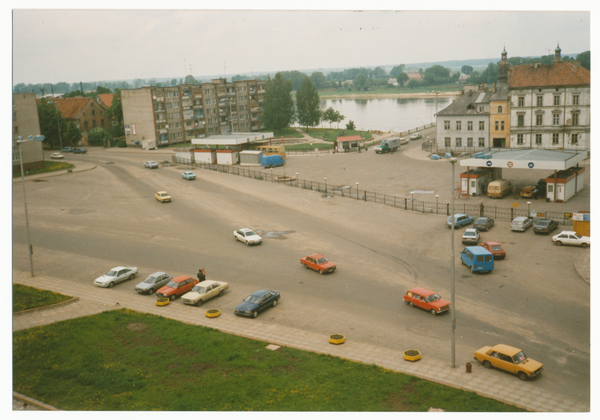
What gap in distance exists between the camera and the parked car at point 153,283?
2514cm

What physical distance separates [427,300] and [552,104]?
129 ft

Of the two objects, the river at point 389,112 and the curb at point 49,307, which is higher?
the river at point 389,112

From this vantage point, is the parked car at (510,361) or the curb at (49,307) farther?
the curb at (49,307)

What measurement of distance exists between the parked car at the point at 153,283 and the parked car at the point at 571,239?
22.1 meters

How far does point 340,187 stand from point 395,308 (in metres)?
25.3

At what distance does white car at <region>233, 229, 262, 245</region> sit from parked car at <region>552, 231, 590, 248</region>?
58.2 ft

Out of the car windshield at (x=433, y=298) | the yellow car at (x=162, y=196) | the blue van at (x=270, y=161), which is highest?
the blue van at (x=270, y=161)

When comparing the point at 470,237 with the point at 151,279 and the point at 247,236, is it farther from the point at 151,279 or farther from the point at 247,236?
the point at 151,279

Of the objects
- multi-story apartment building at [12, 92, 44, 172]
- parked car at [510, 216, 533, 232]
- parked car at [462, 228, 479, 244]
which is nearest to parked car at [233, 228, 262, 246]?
parked car at [462, 228, 479, 244]

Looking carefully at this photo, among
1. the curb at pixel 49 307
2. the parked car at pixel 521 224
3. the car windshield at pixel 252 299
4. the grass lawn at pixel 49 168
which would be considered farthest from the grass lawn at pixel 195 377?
the grass lawn at pixel 49 168

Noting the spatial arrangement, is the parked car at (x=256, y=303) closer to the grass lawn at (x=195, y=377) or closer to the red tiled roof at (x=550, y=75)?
the grass lawn at (x=195, y=377)

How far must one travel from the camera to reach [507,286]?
78.9 feet

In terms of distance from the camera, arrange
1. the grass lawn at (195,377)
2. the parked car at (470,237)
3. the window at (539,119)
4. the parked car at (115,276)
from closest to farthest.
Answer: the grass lawn at (195,377), the parked car at (115,276), the parked car at (470,237), the window at (539,119)

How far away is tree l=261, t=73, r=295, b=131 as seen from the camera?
92.4 m
